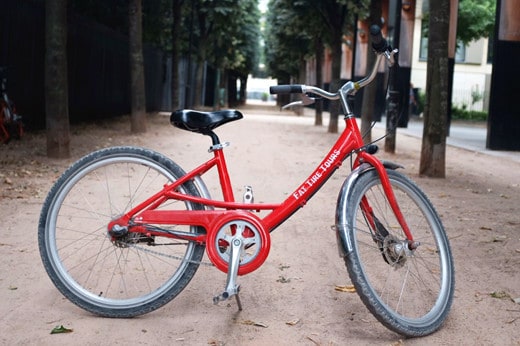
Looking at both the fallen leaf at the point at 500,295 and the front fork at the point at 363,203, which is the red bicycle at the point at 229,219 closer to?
the front fork at the point at 363,203

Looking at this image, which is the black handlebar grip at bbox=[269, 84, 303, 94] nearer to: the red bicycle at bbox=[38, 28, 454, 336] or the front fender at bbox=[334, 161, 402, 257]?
the red bicycle at bbox=[38, 28, 454, 336]

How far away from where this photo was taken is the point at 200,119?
367cm

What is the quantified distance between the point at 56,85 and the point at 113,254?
673 centimetres

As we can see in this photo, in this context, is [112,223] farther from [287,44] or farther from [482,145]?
[287,44]

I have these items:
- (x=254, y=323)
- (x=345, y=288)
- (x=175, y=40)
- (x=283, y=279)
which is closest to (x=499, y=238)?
(x=345, y=288)

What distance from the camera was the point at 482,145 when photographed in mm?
18547

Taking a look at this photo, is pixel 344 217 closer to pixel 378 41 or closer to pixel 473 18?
pixel 378 41

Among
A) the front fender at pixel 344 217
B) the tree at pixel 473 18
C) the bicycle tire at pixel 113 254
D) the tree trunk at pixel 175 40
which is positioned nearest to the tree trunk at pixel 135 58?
the tree trunk at pixel 175 40

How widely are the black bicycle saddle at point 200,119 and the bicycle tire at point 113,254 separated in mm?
227

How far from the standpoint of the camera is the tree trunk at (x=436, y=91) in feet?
33.2

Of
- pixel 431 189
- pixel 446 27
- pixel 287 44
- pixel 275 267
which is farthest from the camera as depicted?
pixel 287 44

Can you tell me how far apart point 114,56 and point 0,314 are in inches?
767

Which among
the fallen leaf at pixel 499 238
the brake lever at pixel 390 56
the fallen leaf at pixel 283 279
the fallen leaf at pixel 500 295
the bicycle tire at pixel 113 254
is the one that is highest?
the brake lever at pixel 390 56

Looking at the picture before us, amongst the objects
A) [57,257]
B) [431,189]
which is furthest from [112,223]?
[431,189]
